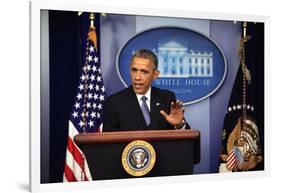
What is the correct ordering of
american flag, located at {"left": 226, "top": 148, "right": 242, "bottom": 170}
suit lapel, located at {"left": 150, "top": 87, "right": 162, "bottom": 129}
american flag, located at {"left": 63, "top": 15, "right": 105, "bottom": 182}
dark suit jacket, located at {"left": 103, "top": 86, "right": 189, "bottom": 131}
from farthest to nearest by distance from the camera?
1. american flag, located at {"left": 226, "top": 148, "right": 242, "bottom": 170}
2. suit lapel, located at {"left": 150, "top": 87, "right": 162, "bottom": 129}
3. dark suit jacket, located at {"left": 103, "top": 86, "right": 189, "bottom": 131}
4. american flag, located at {"left": 63, "top": 15, "right": 105, "bottom": 182}

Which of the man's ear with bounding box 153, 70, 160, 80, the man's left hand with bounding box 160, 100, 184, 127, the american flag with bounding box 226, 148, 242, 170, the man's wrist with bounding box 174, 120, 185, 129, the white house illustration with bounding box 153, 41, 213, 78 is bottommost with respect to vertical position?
the american flag with bounding box 226, 148, 242, 170

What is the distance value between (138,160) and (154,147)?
0.56ft

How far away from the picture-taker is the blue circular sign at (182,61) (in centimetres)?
442

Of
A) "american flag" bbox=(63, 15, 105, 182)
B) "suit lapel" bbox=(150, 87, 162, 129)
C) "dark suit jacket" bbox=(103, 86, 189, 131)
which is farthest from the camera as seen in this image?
"suit lapel" bbox=(150, 87, 162, 129)

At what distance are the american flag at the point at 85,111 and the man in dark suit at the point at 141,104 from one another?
94 mm

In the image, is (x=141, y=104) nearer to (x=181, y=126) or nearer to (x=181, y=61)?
(x=181, y=126)

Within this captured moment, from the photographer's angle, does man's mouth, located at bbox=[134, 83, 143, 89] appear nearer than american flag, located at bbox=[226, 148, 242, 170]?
Yes

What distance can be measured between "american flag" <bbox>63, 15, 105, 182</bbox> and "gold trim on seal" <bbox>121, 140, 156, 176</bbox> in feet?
1.00

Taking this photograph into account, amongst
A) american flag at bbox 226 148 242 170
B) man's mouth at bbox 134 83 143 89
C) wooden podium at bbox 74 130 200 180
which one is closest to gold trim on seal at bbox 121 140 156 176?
wooden podium at bbox 74 130 200 180

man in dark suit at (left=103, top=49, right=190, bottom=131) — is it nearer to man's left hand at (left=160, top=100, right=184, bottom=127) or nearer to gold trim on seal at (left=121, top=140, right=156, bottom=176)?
man's left hand at (left=160, top=100, right=184, bottom=127)

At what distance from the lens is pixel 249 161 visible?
4.88 metres

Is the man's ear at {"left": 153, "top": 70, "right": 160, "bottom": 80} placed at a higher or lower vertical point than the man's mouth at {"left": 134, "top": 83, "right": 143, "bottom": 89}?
higher

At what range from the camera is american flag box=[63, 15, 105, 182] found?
4.22 m

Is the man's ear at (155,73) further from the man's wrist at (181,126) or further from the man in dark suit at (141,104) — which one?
the man's wrist at (181,126)
